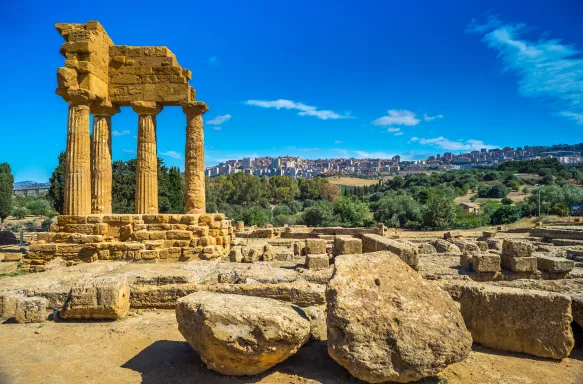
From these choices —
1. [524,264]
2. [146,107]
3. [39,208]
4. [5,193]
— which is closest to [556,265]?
[524,264]

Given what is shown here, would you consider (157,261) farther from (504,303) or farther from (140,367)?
(504,303)

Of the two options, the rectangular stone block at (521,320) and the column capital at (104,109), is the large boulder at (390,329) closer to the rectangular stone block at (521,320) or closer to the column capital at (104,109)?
the rectangular stone block at (521,320)

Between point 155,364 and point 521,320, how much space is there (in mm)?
4487

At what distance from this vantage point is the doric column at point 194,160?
13281 millimetres

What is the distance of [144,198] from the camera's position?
42.6ft

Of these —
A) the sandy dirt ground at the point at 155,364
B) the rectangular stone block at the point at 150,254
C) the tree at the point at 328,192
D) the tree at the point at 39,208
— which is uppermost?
the tree at the point at 328,192

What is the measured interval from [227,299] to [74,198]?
983 centimetres

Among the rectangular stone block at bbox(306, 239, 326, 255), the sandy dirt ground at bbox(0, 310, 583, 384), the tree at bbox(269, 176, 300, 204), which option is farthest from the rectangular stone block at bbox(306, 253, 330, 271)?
the tree at bbox(269, 176, 300, 204)

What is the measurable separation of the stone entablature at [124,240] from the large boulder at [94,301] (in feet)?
18.7

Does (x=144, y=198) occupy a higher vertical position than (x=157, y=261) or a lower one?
higher

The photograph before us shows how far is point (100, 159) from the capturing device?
1292 centimetres

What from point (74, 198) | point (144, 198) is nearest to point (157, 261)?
point (144, 198)

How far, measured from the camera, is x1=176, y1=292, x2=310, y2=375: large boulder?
3.79 metres

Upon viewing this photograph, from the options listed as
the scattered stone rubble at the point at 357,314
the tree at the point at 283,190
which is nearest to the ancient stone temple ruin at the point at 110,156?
the scattered stone rubble at the point at 357,314
